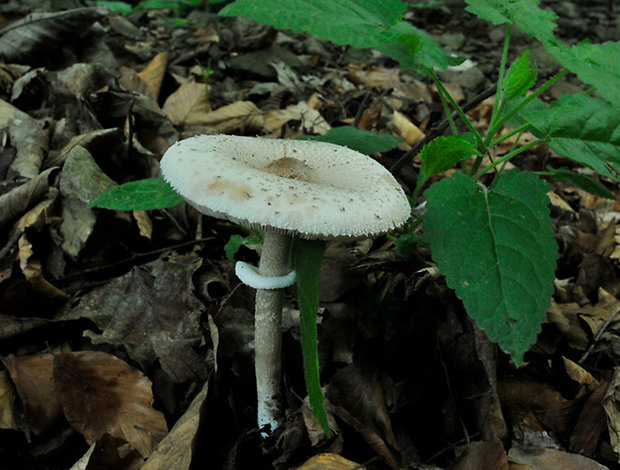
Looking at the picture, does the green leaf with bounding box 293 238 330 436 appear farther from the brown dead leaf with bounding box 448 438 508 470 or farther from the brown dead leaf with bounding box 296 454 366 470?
the brown dead leaf with bounding box 448 438 508 470

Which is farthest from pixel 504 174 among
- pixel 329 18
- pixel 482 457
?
pixel 482 457

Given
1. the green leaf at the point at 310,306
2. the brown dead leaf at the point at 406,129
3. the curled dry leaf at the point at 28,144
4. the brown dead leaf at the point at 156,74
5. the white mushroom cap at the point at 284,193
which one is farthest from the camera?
the brown dead leaf at the point at 406,129

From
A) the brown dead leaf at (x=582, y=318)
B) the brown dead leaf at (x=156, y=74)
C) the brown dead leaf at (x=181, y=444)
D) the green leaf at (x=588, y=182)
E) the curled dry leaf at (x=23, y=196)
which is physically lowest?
the brown dead leaf at (x=181, y=444)

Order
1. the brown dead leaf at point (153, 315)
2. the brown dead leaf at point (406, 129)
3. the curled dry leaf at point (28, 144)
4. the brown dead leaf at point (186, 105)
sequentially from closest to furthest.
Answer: the brown dead leaf at point (153, 315), the curled dry leaf at point (28, 144), the brown dead leaf at point (186, 105), the brown dead leaf at point (406, 129)

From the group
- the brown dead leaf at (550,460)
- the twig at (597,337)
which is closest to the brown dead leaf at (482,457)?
the brown dead leaf at (550,460)

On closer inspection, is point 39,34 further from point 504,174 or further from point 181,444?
point 504,174

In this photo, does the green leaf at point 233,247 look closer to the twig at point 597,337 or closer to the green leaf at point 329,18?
the green leaf at point 329,18

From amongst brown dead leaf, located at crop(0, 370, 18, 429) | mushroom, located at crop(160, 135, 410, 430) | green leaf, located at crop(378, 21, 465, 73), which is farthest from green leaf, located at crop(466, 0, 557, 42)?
brown dead leaf, located at crop(0, 370, 18, 429)
